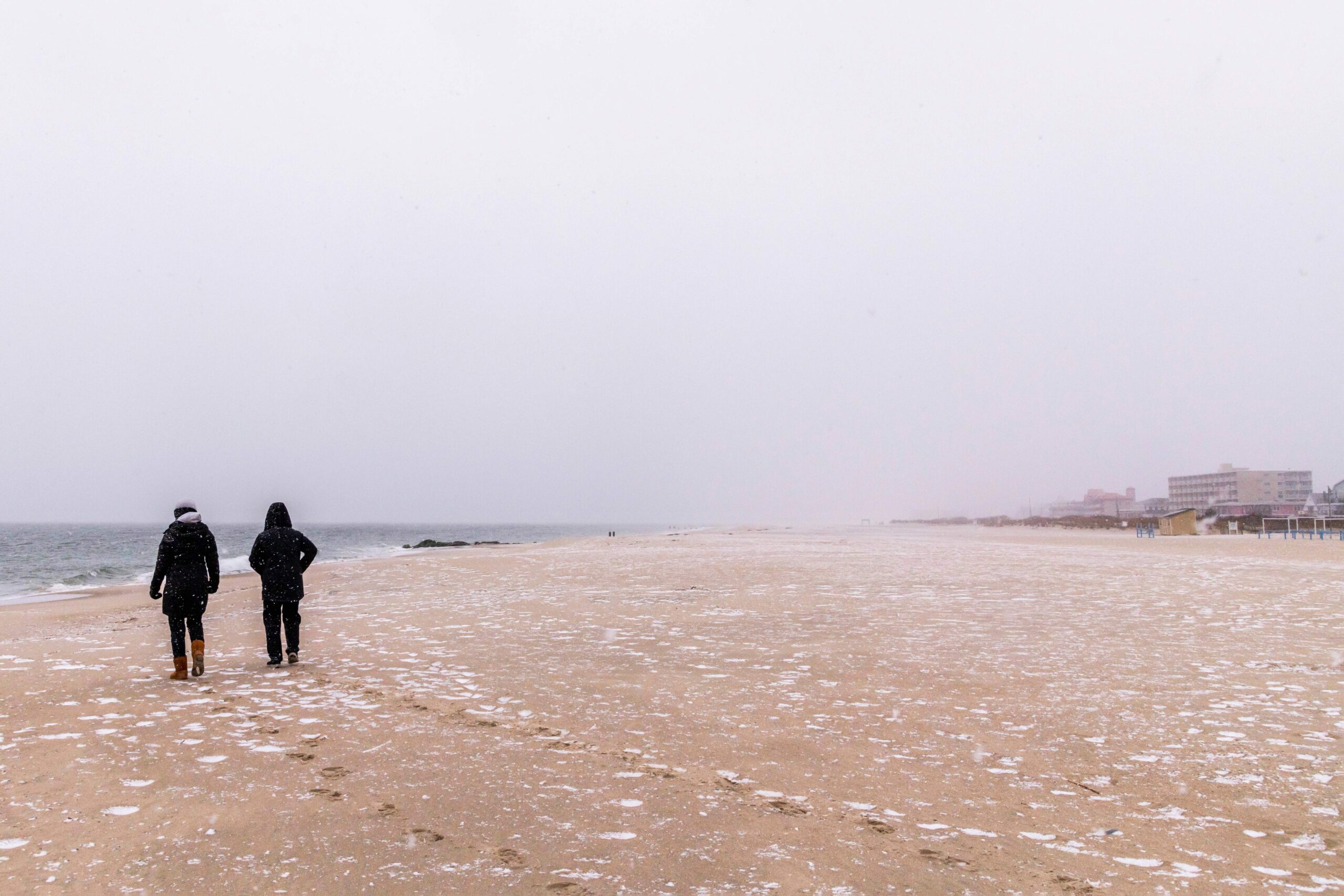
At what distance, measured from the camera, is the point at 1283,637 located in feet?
37.4

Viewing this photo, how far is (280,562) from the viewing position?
10.5m

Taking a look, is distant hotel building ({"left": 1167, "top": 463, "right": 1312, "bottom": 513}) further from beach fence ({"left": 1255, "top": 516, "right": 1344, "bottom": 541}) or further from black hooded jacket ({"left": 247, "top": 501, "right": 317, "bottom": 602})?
black hooded jacket ({"left": 247, "top": 501, "right": 317, "bottom": 602})

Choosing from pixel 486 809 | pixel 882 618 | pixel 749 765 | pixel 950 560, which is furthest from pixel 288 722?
pixel 950 560

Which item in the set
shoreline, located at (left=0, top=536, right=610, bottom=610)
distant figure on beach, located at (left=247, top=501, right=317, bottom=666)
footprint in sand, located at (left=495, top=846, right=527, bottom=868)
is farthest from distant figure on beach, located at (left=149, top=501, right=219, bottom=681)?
shoreline, located at (left=0, top=536, right=610, bottom=610)

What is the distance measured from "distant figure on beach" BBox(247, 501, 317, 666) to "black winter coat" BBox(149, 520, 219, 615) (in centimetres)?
55

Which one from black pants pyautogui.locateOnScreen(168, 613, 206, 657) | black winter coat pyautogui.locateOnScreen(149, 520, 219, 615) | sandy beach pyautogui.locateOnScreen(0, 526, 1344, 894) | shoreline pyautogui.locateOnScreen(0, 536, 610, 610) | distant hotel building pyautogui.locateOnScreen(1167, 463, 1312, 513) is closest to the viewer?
sandy beach pyautogui.locateOnScreen(0, 526, 1344, 894)

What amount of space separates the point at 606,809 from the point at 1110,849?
323 cm

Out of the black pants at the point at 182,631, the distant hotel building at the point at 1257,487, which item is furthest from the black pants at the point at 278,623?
the distant hotel building at the point at 1257,487

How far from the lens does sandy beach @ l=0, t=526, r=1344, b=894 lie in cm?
430

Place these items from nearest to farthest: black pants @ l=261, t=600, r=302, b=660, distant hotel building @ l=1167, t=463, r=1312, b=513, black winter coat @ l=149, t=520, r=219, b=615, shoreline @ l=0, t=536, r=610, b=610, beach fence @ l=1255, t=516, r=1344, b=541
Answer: black winter coat @ l=149, t=520, r=219, b=615 → black pants @ l=261, t=600, r=302, b=660 → shoreline @ l=0, t=536, r=610, b=610 → beach fence @ l=1255, t=516, r=1344, b=541 → distant hotel building @ l=1167, t=463, r=1312, b=513

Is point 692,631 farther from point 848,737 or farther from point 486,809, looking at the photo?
point 486,809

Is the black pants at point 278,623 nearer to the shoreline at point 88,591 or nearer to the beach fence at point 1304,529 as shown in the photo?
the shoreline at point 88,591

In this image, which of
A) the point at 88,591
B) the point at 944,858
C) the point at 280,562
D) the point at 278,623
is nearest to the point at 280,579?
the point at 280,562

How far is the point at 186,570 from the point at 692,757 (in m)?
7.77
